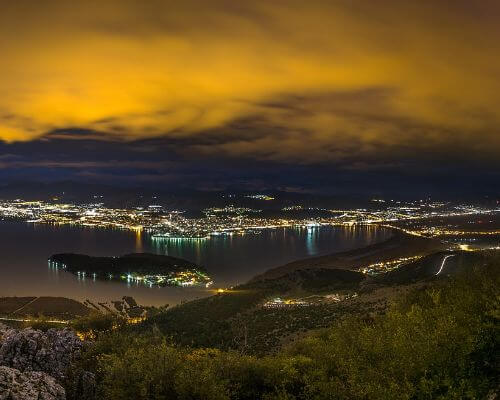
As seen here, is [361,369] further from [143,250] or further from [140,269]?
[143,250]

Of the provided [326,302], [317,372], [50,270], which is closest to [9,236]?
[50,270]

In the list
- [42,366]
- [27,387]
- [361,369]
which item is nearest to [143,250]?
[42,366]

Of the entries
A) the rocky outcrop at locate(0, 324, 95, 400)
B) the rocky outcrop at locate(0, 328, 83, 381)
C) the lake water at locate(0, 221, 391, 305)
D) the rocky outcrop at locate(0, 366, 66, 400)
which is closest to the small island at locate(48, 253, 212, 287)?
the lake water at locate(0, 221, 391, 305)

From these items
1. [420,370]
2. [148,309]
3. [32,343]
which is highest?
[420,370]

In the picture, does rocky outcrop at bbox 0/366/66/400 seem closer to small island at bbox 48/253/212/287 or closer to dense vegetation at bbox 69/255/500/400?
dense vegetation at bbox 69/255/500/400

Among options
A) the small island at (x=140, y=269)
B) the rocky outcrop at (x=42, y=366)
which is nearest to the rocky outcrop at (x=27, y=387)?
the rocky outcrop at (x=42, y=366)

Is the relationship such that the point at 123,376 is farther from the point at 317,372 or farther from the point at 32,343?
the point at 32,343
